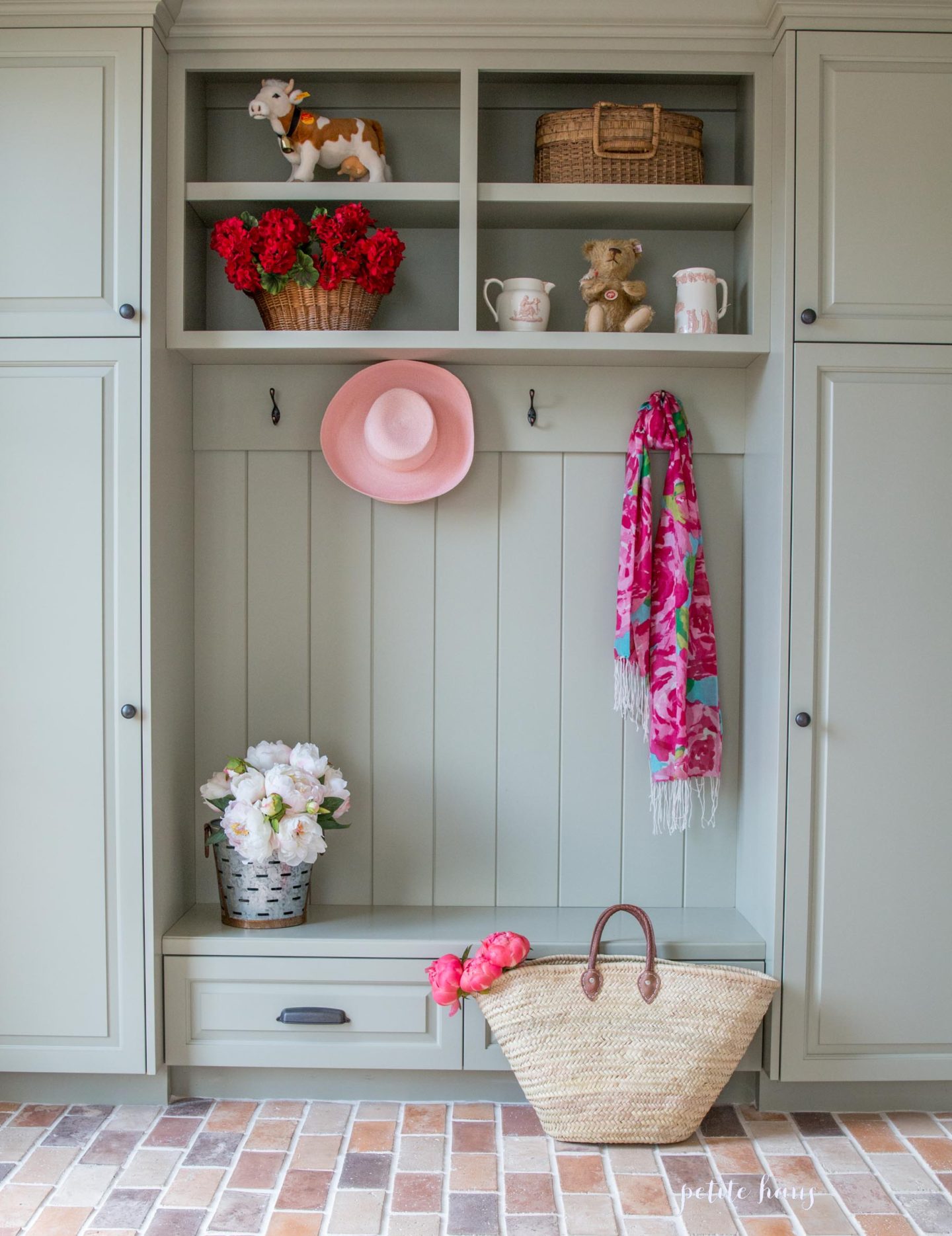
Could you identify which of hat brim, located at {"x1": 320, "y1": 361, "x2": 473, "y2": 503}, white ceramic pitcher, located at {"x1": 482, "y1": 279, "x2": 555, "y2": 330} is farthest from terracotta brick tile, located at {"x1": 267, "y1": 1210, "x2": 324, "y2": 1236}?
white ceramic pitcher, located at {"x1": 482, "y1": 279, "x2": 555, "y2": 330}

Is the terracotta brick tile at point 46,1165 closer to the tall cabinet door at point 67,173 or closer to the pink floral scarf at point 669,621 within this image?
the pink floral scarf at point 669,621

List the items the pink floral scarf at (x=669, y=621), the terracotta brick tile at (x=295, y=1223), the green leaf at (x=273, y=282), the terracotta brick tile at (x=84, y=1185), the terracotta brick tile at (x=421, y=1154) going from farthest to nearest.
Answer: the pink floral scarf at (x=669, y=621) → the green leaf at (x=273, y=282) → the terracotta brick tile at (x=421, y=1154) → the terracotta brick tile at (x=84, y=1185) → the terracotta brick tile at (x=295, y=1223)

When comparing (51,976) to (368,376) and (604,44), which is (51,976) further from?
(604,44)

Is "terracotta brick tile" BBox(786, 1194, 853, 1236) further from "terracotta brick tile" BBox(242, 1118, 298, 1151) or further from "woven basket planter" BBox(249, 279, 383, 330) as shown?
"woven basket planter" BBox(249, 279, 383, 330)

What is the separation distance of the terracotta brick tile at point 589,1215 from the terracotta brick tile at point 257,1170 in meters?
0.53

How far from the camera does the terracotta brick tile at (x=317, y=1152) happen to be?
76.0 inches

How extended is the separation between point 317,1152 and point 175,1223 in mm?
306

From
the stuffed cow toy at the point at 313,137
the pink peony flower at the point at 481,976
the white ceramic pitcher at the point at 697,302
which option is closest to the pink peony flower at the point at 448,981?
the pink peony flower at the point at 481,976

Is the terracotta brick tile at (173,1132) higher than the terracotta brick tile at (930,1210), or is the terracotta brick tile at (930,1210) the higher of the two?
the terracotta brick tile at (930,1210)

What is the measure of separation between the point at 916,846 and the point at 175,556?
1701 mm

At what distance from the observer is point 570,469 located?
94.7 inches

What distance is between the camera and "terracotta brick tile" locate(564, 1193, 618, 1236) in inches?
68.5

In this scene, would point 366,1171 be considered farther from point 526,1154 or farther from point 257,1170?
point 526,1154

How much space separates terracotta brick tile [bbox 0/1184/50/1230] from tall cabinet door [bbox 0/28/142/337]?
162cm
